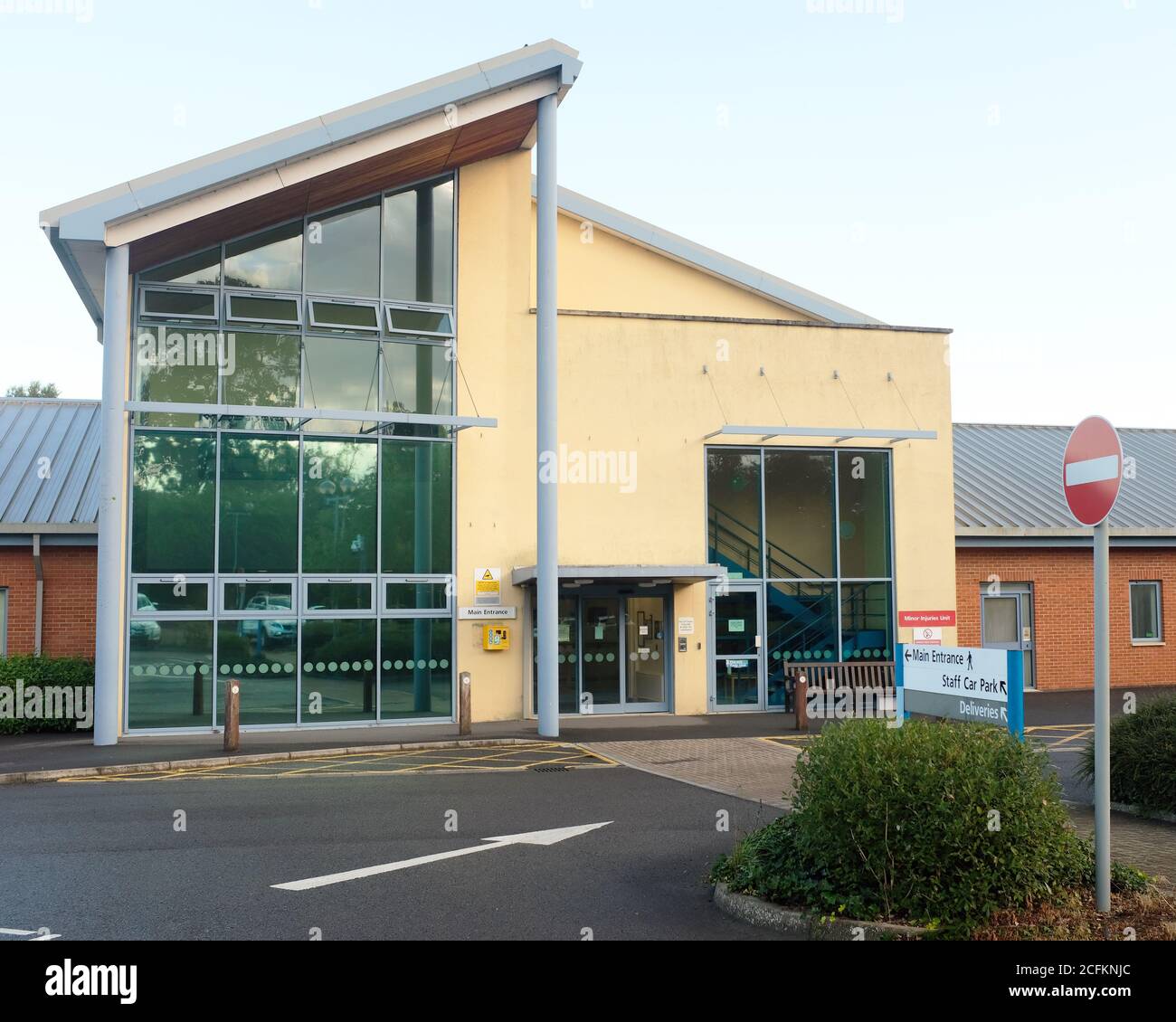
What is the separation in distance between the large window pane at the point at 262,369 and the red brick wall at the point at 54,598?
462 centimetres

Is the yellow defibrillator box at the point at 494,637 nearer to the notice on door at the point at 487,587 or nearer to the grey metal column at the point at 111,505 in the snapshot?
the notice on door at the point at 487,587

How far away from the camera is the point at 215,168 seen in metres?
16.0

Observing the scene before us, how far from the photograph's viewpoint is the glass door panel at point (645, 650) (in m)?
19.9

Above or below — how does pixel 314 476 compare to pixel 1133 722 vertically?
above

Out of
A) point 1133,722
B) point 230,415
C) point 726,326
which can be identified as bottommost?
point 1133,722

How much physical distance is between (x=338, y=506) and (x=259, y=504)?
1.21 metres

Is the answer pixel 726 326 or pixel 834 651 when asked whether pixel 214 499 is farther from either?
pixel 834 651

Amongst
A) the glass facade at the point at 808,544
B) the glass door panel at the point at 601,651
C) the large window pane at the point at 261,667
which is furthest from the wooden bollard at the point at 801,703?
the large window pane at the point at 261,667

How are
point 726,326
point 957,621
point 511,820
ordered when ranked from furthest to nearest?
point 957,621 < point 726,326 < point 511,820

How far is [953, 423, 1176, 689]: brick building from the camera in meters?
23.8

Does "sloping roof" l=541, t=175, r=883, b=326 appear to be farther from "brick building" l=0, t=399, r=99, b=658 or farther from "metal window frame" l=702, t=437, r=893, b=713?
"brick building" l=0, t=399, r=99, b=658

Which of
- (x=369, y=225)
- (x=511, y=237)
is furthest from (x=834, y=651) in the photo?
(x=369, y=225)
